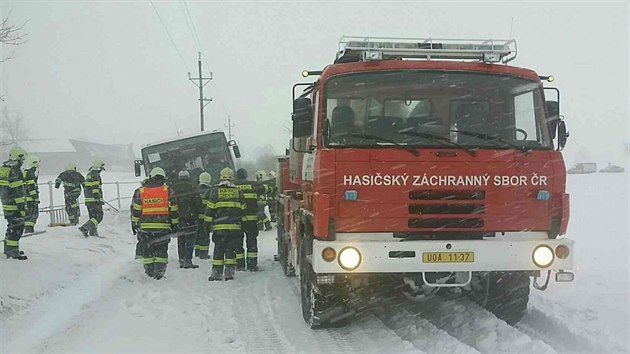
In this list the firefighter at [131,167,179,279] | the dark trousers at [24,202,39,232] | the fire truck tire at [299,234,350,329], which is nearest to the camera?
the fire truck tire at [299,234,350,329]

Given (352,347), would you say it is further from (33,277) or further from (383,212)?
(33,277)

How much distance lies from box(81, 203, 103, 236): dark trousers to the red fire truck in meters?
9.58

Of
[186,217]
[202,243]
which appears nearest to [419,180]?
[186,217]

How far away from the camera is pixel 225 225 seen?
1024 centimetres

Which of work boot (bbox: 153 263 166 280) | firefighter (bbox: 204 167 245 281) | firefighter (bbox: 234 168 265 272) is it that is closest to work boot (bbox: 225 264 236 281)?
firefighter (bbox: 204 167 245 281)

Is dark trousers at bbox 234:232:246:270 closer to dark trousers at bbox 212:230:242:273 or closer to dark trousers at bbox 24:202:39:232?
dark trousers at bbox 212:230:242:273

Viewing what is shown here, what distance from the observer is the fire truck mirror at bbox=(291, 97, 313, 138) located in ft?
21.3

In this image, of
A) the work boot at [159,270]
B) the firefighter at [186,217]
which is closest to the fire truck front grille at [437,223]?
the work boot at [159,270]

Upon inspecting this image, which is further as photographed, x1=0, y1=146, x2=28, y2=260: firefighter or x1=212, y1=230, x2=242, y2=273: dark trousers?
x1=212, y1=230, x2=242, y2=273: dark trousers

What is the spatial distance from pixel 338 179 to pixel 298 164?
2435mm

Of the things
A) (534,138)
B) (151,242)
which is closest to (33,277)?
(151,242)

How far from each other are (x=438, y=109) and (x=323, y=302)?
237 centimetres

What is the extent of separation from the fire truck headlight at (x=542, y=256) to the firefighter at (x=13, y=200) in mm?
7600

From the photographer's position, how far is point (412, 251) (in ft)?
19.2
